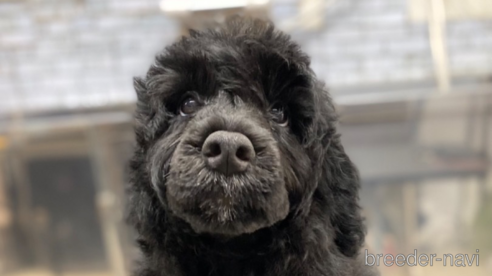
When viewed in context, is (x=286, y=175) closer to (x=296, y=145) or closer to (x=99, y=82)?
(x=296, y=145)

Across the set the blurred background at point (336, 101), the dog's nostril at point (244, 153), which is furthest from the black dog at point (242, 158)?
the blurred background at point (336, 101)

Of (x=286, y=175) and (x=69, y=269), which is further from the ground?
(x=286, y=175)

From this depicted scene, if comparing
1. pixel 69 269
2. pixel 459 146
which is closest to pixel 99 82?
pixel 69 269

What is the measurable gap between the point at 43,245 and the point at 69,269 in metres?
0.13

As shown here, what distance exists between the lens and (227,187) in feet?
1.81

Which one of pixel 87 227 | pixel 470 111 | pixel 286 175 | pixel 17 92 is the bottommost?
pixel 87 227

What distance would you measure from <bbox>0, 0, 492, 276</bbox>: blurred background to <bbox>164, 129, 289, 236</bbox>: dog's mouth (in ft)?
3.34

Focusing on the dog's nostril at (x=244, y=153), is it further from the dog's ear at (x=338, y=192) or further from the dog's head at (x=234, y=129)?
the dog's ear at (x=338, y=192)

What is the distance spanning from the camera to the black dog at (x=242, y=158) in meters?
0.58

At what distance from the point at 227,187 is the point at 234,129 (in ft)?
0.28

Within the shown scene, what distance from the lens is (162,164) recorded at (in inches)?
25.0

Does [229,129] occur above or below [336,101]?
below

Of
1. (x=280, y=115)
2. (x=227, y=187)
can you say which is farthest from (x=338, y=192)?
(x=227, y=187)

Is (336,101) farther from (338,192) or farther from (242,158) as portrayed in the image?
(242,158)
